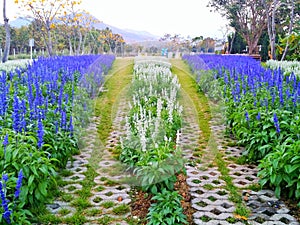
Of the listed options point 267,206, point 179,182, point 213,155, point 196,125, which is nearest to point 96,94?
point 196,125

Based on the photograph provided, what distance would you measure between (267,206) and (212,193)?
2.15 feet

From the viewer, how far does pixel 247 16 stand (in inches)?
971

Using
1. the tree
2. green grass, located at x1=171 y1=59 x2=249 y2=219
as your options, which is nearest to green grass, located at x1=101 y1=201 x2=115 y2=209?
green grass, located at x1=171 y1=59 x2=249 y2=219

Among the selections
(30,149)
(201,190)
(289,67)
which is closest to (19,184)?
(30,149)

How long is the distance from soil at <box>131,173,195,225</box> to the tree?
70.6ft

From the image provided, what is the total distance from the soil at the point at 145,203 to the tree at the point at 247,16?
21.5m

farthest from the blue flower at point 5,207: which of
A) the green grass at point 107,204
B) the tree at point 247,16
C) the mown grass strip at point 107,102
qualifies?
the tree at point 247,16

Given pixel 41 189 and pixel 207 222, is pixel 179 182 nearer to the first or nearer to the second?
pixel 207 222

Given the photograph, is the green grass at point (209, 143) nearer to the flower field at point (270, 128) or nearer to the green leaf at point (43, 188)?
the flower field at point (270, 128)

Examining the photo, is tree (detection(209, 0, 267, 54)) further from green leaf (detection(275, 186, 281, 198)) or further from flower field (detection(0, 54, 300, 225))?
green leaf (detection(275, 186, 281, 198))

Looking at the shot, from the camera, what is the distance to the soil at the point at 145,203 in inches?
138

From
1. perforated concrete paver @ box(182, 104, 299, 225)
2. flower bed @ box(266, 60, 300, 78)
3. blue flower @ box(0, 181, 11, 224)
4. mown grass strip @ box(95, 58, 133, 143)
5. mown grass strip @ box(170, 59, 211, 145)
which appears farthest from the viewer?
flower bed @ box(266, 60, 300, 78)

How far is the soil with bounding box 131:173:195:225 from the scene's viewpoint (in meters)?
3.49

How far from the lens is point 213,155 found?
17.9 feet
